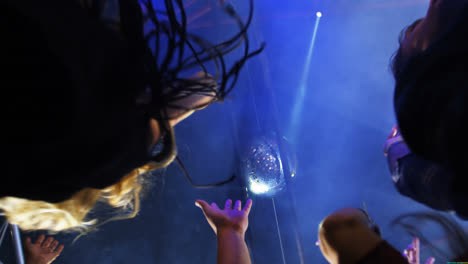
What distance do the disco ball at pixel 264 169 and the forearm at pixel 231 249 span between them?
1.69ft

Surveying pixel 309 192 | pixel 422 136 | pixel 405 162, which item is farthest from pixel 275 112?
pixel 422 136

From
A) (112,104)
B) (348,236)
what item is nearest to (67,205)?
(112,104)

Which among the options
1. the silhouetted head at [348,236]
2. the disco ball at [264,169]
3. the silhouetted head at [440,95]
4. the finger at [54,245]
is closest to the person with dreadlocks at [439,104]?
the silhouetted head at [440,95]

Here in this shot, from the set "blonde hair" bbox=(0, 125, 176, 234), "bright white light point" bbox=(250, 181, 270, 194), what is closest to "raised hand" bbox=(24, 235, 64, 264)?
"blonde hair" bbox=(0, 125, 176, 234)

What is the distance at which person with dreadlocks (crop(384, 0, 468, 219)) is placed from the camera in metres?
0.42

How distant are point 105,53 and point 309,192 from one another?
55.8 inches

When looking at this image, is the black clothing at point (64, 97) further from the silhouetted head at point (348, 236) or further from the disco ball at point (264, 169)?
the disco ball at point (264, 169)

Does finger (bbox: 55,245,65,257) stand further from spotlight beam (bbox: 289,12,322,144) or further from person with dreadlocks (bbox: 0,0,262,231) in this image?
spotlight beam (bbox: 289,12,322,144)

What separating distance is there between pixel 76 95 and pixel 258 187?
127cm

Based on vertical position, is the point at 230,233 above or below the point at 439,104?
below

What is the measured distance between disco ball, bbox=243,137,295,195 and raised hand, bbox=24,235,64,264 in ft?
3.40

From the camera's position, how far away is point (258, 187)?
148 centimetres

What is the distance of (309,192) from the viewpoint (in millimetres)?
1535

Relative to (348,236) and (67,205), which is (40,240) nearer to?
(67,205)
